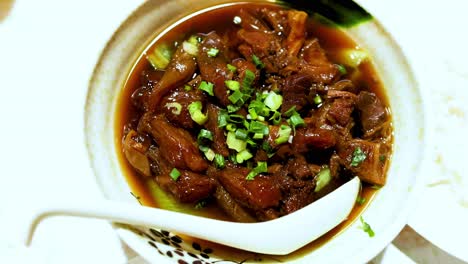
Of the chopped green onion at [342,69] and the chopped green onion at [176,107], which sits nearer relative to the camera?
the chopped green onion at [176,107]

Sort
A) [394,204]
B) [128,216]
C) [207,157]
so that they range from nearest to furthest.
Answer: [128,216] < [394,204] < [207,157]

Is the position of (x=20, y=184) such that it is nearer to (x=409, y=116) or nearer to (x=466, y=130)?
(x=409, y=116)

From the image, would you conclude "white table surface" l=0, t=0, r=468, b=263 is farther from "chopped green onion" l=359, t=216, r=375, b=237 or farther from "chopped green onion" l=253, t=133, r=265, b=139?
"chopped green onion" l=253, t=133, r=265, b=139

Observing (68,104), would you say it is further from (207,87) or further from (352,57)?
(352,57)

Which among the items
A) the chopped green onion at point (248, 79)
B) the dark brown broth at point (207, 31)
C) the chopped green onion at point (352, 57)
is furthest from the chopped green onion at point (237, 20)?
the chopped green onion at point (352, 57)

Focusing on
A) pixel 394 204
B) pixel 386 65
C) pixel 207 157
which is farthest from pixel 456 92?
pixel 207 157

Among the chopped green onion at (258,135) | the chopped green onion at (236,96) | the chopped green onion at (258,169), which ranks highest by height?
the chopped green onion at (236,96)

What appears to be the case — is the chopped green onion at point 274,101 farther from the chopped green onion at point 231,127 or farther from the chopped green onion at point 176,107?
the chopped green onion at point 176,107

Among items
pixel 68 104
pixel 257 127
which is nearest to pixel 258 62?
pixel 257 127
